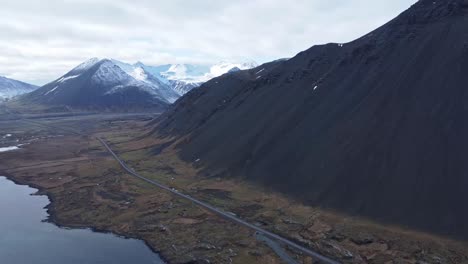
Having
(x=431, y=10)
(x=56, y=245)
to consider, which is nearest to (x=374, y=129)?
(x=431, y=10)

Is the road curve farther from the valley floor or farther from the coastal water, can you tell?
the coastal water

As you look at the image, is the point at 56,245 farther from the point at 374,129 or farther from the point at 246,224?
the point at 374,129

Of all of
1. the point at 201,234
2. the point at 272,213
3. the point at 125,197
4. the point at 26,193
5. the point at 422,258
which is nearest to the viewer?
the point at 422,258

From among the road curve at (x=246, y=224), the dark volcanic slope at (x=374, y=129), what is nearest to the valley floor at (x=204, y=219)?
the road curve at (x=246, y=224)

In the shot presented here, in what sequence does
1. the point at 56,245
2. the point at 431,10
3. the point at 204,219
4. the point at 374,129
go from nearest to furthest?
the point at 56,245 → the point at 204,219 → the point at 374,129 → the point at 431,10

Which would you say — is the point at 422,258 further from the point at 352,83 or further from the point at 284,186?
the point at 352,83

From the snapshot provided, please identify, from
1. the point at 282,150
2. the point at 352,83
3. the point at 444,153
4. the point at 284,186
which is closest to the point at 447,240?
the point at 444,153

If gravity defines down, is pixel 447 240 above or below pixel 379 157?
below
